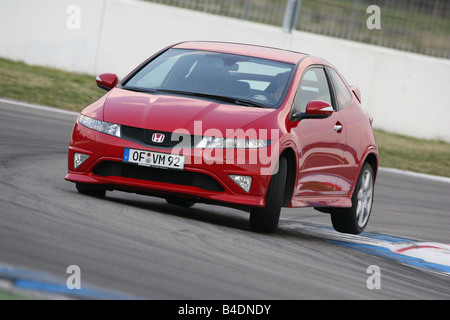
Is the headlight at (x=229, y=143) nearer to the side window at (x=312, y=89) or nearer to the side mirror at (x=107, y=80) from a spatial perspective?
the side window at (x=312, y=89)

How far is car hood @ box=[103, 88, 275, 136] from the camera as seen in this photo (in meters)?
7.37

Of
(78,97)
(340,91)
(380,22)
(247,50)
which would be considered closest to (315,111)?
(247,50)

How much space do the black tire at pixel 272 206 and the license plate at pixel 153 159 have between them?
694 millimetres

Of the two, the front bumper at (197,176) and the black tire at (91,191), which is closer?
the front bumper at (197,176)

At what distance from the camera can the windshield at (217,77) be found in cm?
812

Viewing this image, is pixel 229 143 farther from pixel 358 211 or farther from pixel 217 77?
pixel 358 211

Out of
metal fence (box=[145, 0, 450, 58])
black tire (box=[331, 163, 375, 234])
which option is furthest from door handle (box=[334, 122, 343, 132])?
metal fence (box=[145, 0, 450, 58])

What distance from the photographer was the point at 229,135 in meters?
7.32

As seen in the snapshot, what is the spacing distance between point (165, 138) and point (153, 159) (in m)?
0.18

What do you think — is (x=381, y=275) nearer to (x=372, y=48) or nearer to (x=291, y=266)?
(x=291, y=266)

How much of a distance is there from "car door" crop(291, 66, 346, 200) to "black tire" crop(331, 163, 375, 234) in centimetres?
52

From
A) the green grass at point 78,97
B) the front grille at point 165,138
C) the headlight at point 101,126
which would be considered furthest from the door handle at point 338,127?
the green grass at point 78,97
